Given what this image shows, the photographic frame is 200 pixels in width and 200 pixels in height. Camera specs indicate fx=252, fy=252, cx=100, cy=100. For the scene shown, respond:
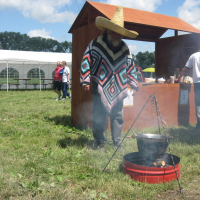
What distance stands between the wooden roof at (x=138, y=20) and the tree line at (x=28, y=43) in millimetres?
83177

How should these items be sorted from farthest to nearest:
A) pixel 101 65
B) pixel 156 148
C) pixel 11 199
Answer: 1. pixel 101 65
2. pixel 156 148
3. pixel 11 199

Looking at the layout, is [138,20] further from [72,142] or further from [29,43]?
[29,43]

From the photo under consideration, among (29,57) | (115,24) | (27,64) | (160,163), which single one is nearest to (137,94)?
(115,24)

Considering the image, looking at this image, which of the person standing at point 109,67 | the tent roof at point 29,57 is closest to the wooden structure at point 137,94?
the person standing at point 109,67

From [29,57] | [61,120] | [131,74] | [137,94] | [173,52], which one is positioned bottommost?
[61,120]

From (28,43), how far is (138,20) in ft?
309

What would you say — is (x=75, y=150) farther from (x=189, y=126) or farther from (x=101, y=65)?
(x=189, y=126)

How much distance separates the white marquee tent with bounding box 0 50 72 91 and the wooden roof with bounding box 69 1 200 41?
11335 mm

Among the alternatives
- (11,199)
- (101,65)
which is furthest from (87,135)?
(11,199)

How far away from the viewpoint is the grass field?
2.46m

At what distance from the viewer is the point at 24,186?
2543 mm

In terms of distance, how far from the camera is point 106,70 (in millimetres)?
3732

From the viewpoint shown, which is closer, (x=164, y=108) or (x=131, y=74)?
(x=131, y=74)

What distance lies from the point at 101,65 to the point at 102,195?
195 centimetres
